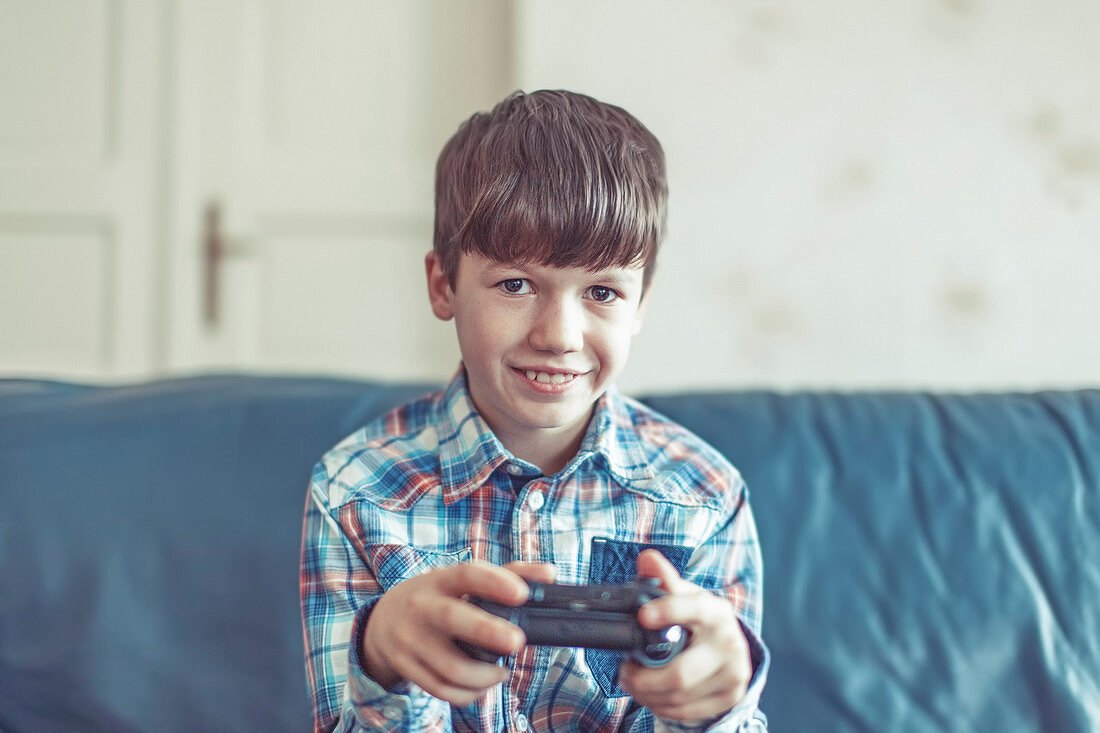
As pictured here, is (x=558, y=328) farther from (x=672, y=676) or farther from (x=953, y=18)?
(x=953, y=18)

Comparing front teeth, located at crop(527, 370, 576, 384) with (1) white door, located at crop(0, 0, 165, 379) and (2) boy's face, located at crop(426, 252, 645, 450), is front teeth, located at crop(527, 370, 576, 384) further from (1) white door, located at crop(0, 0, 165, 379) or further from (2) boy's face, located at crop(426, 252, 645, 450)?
(1) white door, located at crop(0, 0, 165, 379)

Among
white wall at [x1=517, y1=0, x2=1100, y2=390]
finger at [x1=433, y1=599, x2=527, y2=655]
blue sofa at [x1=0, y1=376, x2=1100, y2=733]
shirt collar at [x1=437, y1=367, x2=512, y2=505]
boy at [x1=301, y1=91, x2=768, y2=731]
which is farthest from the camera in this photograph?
white wall at [x1=517, y1=0, x2=1100, y2=390]

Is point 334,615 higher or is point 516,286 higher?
point 516,286

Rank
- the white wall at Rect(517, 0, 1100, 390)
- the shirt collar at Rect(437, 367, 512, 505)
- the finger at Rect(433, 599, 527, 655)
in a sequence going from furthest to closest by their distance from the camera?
the white wall at Rect(517, 0, 1100, 390) → the shirt collar at Rect(437, 367, 512, 505) → the finger at Rect(433, 599, 527, 655)

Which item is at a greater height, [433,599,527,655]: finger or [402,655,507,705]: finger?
[433,599,527,655]: finger

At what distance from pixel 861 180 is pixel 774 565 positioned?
3.26 ft

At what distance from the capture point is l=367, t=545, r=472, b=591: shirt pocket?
749mm

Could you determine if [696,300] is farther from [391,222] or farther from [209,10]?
[209,10]

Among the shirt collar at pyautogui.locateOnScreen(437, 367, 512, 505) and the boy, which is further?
the shirt collar at pyautogui.locateOnScreen(437, 367, 512, 505)

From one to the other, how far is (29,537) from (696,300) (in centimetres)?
117

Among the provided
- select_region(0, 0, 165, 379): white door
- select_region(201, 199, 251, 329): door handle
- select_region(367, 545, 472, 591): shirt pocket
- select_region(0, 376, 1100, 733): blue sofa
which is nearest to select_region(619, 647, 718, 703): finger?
select_region(367, 545, 472, 591): shirt pocket

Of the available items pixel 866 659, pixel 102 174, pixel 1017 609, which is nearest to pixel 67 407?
pixel 866 659

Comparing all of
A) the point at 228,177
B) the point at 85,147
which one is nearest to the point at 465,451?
the point at 228,177

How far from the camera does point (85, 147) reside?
7.27ft
